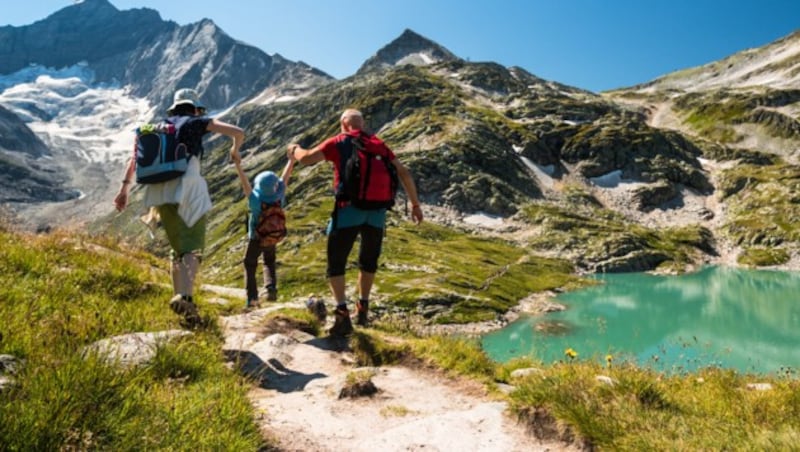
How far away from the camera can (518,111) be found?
188375mm

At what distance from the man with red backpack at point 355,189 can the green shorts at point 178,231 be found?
2159 mm

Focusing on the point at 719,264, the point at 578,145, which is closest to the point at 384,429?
the point at 719,264

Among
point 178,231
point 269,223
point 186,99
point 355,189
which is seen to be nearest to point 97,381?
point 178,231

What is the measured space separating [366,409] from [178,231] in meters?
4.04

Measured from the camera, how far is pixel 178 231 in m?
7.61

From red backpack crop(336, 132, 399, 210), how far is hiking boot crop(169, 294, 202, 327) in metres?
2.96

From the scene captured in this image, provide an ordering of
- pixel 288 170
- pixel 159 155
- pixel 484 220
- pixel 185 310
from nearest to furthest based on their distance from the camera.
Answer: pixel 185 310 < pixel 159 155 < pixel 288 170 < pixel 484 220

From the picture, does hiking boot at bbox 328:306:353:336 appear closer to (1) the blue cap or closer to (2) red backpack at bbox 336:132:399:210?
(2) red backpack at bbox 336:132:399:210

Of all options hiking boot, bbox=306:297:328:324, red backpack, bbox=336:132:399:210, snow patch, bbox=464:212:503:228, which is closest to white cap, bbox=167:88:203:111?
red backpack, bbox=336:132:399:210

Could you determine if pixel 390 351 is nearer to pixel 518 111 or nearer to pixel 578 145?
pixel 578 145

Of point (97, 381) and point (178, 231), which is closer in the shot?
point (97, 381)

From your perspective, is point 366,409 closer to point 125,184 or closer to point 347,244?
point 347,244

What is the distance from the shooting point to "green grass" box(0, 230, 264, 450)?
9.96 feet

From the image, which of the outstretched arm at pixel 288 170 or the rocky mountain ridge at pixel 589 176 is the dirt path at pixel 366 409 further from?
the rocky mountain ridge at pixel 589 176
